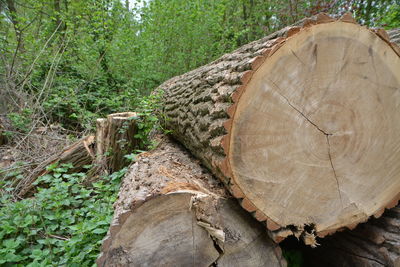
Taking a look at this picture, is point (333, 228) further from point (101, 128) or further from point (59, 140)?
point (59, 140)

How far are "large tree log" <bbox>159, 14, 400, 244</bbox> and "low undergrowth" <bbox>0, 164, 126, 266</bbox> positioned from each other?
1000 mm

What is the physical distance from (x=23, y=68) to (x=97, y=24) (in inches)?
67.6

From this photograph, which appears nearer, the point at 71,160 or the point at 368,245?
the point at 368,245

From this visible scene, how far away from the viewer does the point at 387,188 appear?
1539mm

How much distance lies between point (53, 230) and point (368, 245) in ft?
6.99

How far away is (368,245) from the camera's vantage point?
5.32ft

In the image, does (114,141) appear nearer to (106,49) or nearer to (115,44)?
(115,44)

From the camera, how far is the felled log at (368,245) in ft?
4.98

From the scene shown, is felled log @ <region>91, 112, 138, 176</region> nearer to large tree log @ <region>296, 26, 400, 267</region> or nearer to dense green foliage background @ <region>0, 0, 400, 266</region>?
dense green foliage background @ <region>0, 0, 400, 266</region>

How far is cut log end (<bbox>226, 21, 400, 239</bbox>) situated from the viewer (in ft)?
4.32

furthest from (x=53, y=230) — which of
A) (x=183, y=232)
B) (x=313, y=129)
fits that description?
(x=313, y=129)

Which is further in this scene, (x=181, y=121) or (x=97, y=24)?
(x=97, y=24)

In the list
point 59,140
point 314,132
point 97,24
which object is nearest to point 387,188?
point 314,132

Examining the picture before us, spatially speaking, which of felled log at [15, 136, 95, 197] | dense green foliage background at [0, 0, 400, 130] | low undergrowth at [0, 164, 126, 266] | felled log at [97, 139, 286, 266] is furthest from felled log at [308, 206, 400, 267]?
dense green foliage background at [0, 0, 400, 130]
